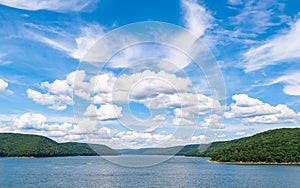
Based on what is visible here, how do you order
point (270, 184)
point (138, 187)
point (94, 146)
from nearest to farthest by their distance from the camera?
point (94, 146)
point (138, 187)
point (270, 184)

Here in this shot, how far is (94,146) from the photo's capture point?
A: 2839cm

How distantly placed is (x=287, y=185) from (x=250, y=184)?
505 inches

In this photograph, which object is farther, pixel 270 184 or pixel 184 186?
pixel 270 184

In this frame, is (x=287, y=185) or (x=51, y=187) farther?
(x=287, y=185)

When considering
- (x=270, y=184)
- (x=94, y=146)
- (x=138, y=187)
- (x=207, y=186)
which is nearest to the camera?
(x=94, y=146)

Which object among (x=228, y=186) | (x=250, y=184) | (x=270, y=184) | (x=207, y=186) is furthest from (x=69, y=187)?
(x=270, y=184)

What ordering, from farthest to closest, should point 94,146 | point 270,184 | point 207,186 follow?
point 270,184 → point 207,186 → point 94,146

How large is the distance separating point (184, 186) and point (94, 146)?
7972 cm

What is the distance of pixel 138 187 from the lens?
9644 centimetres

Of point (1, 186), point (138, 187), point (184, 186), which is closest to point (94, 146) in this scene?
point (138, 187)

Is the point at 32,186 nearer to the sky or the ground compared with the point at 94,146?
nearer to the ground

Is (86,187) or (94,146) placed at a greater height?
(94,146)

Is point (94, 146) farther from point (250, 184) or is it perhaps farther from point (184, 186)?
point (250, 184)

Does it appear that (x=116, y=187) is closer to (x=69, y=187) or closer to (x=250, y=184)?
(x=69, y=187)
